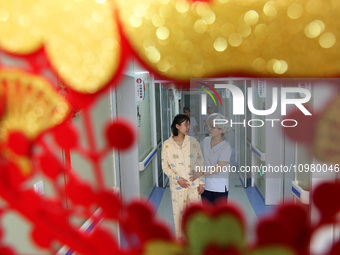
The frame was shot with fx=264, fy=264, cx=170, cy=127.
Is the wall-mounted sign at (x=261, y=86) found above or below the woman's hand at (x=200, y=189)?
above

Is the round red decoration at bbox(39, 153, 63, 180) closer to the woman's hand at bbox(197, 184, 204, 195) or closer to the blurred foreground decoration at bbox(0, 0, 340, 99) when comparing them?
the blurred foreground decoration at bbox(0, 0, 340, 99)

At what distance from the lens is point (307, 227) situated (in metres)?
0.45

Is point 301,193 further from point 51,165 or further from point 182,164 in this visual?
point 51,165

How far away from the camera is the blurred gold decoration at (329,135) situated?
0.47 m

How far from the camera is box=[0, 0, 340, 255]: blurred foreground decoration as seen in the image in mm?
453

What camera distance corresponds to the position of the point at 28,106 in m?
0.53

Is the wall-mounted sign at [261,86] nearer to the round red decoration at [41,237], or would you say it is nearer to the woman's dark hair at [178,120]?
the woman's dark hair at [178,120]

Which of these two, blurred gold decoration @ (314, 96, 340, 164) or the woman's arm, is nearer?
blurred gold decoration @ (314, 96, 340, 164)

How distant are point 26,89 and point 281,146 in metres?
0.50

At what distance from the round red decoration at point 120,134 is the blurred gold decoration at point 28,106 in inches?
4.0

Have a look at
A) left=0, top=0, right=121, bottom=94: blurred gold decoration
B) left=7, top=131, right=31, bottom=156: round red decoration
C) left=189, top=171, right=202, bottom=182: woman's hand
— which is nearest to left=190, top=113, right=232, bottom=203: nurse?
left=189, top=171, right=202, bottom=182: woman's hand

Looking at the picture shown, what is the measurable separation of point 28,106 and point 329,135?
576 mm

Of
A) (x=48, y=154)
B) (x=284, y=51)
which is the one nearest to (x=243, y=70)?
(x=284, y=51)

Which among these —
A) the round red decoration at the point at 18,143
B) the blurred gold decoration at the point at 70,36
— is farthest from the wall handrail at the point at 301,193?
the round red decoration at the point at 18,143
